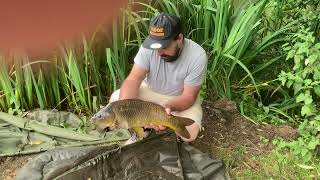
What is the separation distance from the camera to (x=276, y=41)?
394cm

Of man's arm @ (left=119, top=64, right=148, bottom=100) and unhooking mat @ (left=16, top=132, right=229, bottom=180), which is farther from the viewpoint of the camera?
man's arm @ (left=119, top=64, right=148, bottom=100)

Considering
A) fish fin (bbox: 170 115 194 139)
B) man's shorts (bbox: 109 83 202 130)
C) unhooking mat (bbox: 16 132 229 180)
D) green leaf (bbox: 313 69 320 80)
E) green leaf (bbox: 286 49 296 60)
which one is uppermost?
green leaf (bbox: 286 49 296 60)

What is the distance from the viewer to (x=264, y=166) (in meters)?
3.22

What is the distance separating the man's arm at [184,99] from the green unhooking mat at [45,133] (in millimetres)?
579

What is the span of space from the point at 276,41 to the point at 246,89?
49cm

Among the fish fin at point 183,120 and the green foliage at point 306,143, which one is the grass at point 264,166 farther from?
the fish fin at point 183,120

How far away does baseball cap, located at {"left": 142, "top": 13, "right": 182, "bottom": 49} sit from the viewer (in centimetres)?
282

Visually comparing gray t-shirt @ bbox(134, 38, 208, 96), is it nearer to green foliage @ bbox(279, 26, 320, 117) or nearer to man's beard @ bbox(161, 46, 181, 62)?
man's beard @ bbox(161, 46, 181, 62)

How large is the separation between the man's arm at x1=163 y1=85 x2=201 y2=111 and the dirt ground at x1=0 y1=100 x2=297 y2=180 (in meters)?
0.47

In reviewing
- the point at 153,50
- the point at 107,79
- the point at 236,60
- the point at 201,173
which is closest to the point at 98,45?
the point at 107,79

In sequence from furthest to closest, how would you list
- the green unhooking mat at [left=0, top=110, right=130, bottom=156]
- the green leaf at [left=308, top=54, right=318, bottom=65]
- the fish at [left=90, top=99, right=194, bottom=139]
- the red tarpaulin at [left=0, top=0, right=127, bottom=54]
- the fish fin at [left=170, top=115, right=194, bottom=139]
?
Result: the green unhooking mat at [left=0, top=110, right=130, bottom=156], the green leaf at [left=308, top=54, right=318, bottom=65], the fish fin at [left=170, top=115, right=194, bottom=139], the fish at [left=90, top=99, right=194, bottom=139], the red tarpaulin at [left=0, top=0, right=127, bottom=54]

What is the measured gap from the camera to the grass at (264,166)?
312 centimetres

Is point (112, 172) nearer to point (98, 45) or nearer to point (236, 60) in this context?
point (98, 45)

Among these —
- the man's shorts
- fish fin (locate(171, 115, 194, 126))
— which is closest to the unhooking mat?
the man's shorts
